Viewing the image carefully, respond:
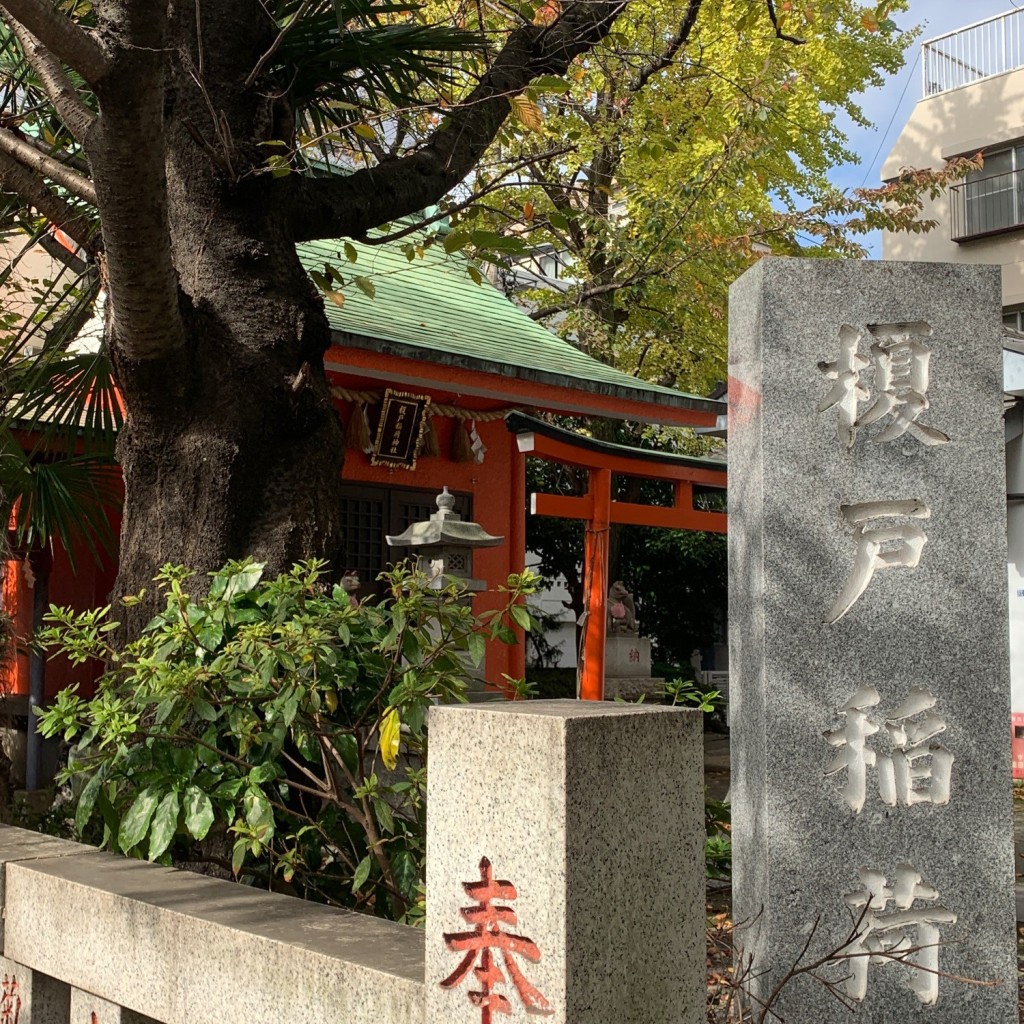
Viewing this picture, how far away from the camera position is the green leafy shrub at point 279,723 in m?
3.46

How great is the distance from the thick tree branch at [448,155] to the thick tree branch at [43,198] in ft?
3.00

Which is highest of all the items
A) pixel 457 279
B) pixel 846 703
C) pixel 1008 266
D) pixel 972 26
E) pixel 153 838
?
pixel 972 26

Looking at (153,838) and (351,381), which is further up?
(351,381)

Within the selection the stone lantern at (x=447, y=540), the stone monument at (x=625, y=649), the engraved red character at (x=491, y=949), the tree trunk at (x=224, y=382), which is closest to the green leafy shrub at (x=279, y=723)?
the tree trunk at (x=224, y=382)

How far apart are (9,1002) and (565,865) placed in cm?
222

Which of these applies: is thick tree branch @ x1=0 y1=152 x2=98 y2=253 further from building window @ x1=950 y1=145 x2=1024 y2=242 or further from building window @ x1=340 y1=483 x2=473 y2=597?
building window @ x1=950 y1=145 x2=1024 y2=242

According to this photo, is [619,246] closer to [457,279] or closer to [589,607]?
[457,279]

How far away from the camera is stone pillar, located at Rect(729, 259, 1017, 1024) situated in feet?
12.8

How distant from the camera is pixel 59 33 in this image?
3387mm

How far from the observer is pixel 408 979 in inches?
Result: 92.2

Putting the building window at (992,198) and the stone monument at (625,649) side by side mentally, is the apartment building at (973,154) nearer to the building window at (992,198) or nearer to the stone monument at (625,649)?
the building window at (992,198)

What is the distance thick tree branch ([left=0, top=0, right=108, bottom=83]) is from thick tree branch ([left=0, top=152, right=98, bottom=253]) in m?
1.65

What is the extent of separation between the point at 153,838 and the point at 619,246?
11.6 metres

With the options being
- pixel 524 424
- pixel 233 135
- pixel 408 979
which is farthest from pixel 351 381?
pixel 408 979
